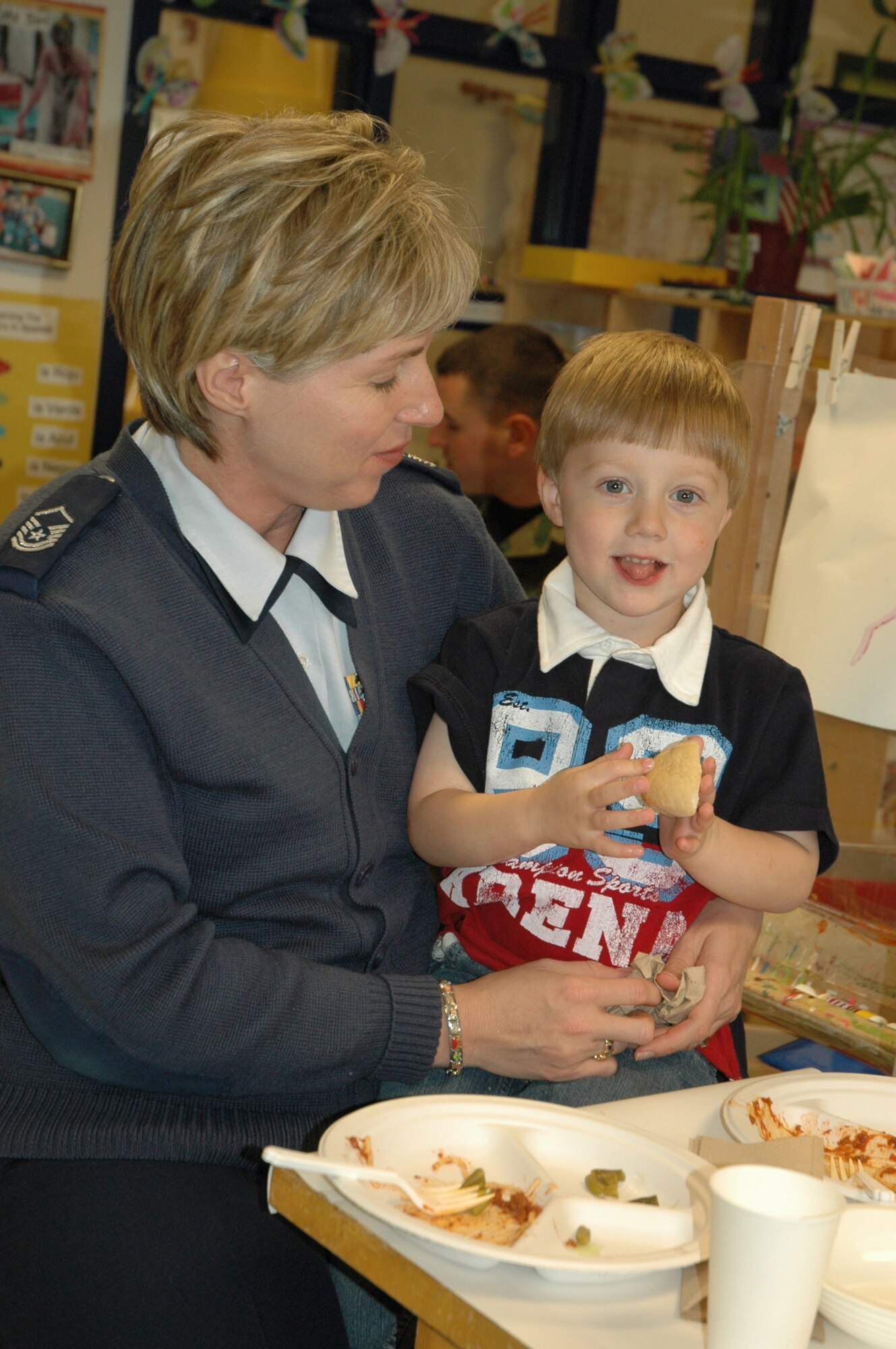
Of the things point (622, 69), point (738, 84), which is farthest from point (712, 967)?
point (738, 84)

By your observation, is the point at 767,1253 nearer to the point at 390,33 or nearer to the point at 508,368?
the point at 508,368

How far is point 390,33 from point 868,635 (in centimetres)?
276

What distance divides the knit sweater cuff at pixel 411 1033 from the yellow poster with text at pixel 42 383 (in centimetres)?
271

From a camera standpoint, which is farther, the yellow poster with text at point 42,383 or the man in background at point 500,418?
the yellow poster with text at point 42,383

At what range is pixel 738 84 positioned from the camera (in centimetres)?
446

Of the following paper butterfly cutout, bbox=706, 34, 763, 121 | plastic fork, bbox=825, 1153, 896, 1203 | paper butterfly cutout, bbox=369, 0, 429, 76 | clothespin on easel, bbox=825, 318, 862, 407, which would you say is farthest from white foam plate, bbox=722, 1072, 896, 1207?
paper butterfly cutout, bbox=706, 34, 763, 121

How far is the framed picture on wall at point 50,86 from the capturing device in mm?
3592

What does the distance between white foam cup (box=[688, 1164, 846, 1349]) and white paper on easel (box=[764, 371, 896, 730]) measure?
1.18 meters

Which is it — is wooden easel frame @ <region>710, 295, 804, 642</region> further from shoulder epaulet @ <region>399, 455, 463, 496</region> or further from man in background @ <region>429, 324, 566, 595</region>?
man in background @ <region>429, 324, 566, 595</region>

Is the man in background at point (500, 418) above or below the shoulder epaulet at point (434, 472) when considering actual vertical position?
below

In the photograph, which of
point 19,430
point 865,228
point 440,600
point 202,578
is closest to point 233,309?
point 202,578

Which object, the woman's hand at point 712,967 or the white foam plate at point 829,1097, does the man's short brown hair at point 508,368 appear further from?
the white foam plate at point 829,1097

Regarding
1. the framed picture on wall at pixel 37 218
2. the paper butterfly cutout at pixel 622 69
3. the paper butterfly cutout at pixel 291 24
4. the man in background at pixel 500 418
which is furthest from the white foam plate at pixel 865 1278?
the paper butterfly cutout at pixel 622 69

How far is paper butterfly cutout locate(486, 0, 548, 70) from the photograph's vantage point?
4.07 metres
